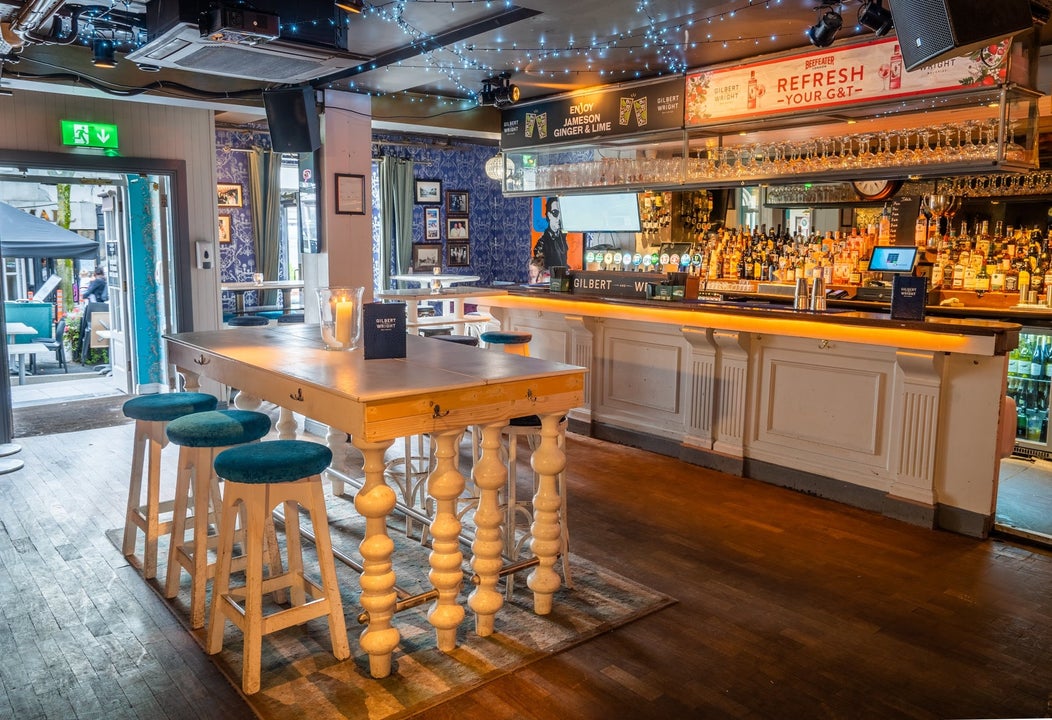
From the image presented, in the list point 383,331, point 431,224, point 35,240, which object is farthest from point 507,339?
point 431,224

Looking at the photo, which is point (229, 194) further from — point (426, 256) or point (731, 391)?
point (731, 391)

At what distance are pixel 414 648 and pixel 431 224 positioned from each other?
31.8 feet

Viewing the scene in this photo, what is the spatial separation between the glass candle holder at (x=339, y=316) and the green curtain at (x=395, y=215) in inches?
322

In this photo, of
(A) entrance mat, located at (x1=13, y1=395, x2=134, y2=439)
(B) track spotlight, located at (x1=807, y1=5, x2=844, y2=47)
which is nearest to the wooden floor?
→ (A) entrance mat, located at (x1=13, y1=395, x2=134, y2=439)

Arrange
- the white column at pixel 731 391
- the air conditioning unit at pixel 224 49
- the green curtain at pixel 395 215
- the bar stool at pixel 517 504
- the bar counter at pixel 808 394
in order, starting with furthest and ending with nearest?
the green curtain at pixel 395 215 < the white column at pixel 731 391 < the bar counter at pixel 808 394 < the air conditioning unit at pixel 224 49 < the bar stool at pixel 517 504

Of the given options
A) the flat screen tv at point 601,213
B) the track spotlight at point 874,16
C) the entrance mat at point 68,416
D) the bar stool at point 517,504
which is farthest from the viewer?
the flat screen tv at point 601,213

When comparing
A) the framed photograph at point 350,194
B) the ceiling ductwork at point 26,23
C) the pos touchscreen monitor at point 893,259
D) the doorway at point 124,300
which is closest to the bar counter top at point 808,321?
the pos touchscreen monitor at point 893,259

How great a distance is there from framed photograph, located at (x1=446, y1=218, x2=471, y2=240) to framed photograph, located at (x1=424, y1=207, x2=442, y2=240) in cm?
17

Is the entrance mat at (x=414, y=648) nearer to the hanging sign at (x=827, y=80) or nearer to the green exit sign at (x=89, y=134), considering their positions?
the hanging sign at (x=827, y=80)

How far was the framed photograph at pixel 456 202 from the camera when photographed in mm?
12359

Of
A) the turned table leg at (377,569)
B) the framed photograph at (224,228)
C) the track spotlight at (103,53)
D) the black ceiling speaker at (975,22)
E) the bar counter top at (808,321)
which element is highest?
the track spotlight at (103,53)

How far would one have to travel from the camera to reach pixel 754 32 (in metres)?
5.40

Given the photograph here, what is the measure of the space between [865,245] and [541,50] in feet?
11.8

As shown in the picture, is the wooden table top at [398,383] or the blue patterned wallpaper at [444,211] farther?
the blue patterned wallpaper at [444,211]
